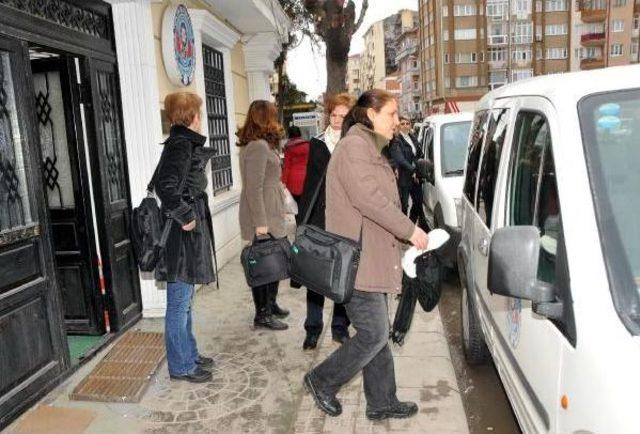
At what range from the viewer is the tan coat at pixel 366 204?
298 centimetres

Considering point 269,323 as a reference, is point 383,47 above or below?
above

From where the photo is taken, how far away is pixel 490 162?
11.2 ft

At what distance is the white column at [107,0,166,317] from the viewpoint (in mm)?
5051

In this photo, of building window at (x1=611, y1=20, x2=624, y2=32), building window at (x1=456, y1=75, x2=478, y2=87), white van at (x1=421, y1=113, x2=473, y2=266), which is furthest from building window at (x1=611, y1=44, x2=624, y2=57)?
white van at (x1=421, y1=113, x2=473, y2=266)

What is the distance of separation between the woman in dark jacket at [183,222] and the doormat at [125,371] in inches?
11.7

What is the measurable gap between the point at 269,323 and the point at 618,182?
3.59 metres

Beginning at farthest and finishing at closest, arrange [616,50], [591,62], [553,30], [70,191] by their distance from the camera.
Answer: [553,30], [591,62], [616,50], [70,191]

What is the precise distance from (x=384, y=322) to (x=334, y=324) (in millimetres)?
1443

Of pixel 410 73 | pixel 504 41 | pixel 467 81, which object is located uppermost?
pixel 504 41

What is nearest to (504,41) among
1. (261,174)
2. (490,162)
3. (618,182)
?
(261,174)

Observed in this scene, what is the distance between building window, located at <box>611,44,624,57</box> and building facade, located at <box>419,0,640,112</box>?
2485 mm

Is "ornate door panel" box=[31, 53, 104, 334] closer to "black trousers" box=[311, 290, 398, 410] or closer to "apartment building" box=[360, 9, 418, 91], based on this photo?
"black trousers" box=[311, 290, 398, 410]

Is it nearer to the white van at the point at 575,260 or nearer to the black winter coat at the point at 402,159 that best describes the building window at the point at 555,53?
the black winter coat at the point at 402,159

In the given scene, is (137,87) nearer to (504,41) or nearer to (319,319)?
(319,319)
